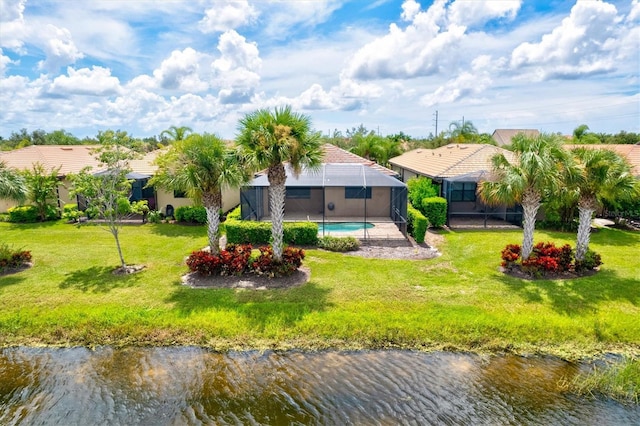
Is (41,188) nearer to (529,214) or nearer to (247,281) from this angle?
(247,281)

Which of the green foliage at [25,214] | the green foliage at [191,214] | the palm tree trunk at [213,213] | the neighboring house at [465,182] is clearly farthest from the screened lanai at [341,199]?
the green foliage at [25,214]

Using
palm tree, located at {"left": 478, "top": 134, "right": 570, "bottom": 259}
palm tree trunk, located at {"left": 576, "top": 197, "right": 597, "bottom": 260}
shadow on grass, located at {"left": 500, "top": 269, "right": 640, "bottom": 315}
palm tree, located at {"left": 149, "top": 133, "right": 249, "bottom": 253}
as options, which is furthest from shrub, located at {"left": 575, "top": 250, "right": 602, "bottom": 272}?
palm tree, located at {"left": 149, "top": 133, "right": 249, "bottom": 253}

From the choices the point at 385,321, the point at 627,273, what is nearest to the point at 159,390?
the point at 385,321

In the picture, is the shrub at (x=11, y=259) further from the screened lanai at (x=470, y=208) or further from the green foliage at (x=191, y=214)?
the screened lanai at (x=470, y=208)

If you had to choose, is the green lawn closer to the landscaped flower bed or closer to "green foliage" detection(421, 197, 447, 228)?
the landscaped flower bed

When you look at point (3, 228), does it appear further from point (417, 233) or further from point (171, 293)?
point (417, 233)

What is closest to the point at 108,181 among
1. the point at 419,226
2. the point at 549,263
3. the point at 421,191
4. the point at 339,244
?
the point at 339,244
